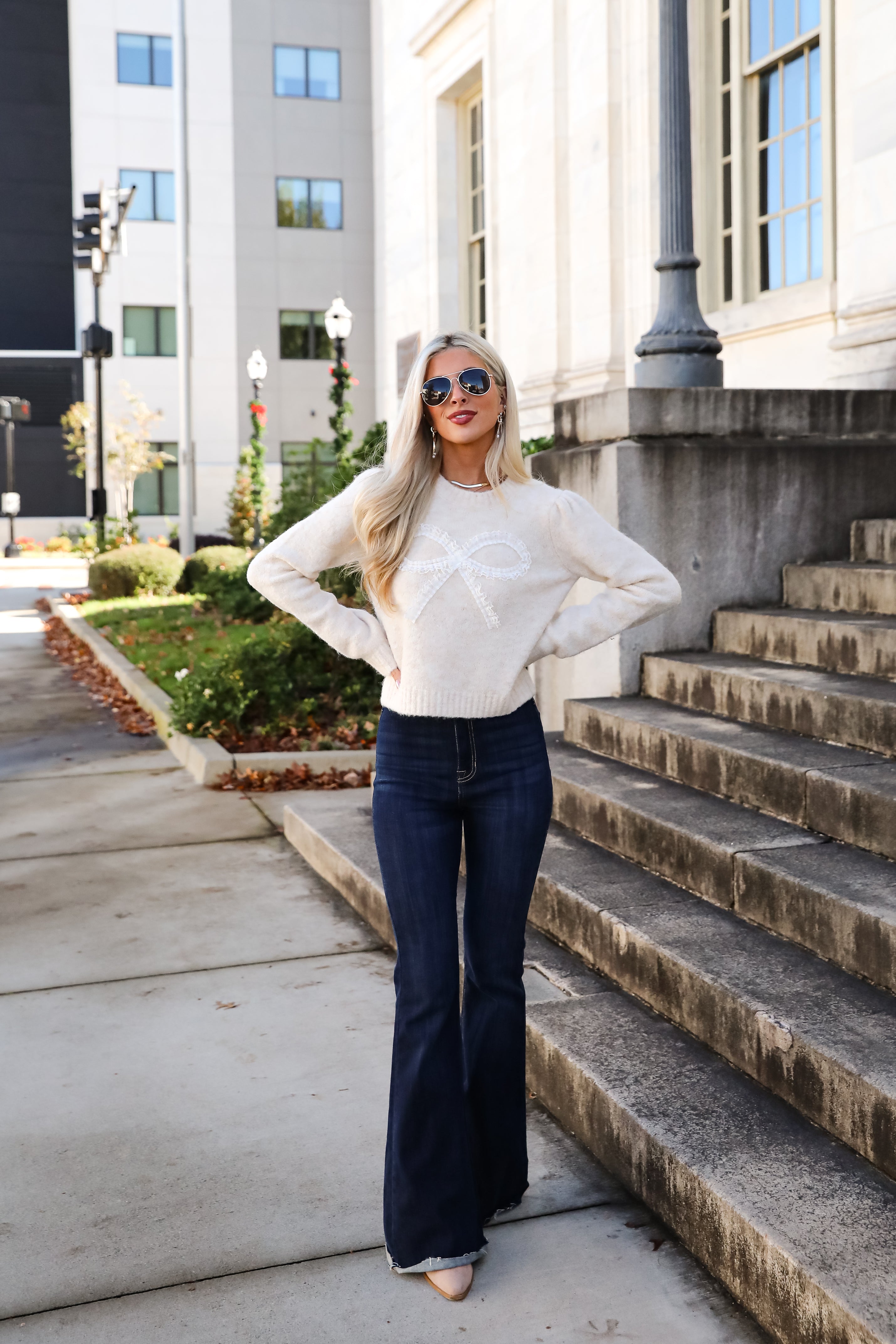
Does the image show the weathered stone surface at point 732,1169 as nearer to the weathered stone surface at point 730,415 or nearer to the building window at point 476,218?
the weathered stone surface at point 730,415

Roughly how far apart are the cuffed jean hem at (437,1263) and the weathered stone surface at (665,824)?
1.77 m

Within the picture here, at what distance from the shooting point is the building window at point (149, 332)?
4091 cm

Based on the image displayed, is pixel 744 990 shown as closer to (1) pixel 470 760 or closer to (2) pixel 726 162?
(1) pixel 470 760

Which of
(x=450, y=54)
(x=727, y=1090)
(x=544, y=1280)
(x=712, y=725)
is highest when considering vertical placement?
(x=450, y=54)

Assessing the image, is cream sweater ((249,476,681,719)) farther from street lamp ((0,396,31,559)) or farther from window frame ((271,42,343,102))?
window frame ((271,42,343,102))

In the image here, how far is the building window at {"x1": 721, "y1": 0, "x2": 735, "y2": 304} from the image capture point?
10.5m

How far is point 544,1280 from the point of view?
309 cm

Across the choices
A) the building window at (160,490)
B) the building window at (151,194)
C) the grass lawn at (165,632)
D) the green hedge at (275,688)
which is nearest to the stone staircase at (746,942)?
the green hedge at (275,688)

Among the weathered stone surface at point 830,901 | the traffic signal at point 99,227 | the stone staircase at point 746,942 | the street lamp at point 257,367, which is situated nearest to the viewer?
the stone staircase at point 746,942

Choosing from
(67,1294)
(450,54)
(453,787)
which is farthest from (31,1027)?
(450,54)

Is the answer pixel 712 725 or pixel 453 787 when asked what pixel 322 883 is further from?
pixel 453 787

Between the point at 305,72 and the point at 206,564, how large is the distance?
24.3 metres

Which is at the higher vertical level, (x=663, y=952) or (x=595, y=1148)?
(x=663, y=952)

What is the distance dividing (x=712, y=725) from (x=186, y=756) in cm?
474
